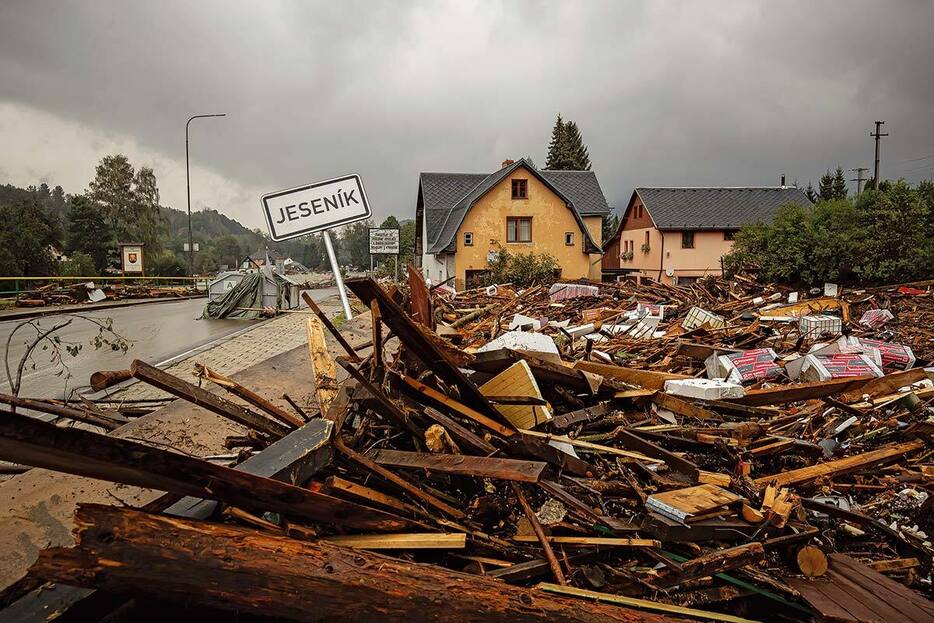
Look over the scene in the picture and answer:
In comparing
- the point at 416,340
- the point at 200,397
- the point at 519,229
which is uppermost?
the point at 519,229

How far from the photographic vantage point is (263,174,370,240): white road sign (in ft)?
19.4

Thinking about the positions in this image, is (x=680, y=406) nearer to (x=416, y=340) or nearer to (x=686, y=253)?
(x=416, y=340)

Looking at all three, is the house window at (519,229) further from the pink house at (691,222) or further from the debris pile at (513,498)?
the debris pile at (513,498)

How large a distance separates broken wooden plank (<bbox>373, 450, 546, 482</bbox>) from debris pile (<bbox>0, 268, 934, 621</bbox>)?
14 millimetres

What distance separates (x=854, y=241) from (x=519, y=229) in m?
17.5

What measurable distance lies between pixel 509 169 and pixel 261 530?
31079mm

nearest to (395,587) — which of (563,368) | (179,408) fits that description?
(563,368)

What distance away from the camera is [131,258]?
113 feet

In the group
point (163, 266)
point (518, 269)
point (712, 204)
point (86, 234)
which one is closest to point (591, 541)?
point (518, 269)

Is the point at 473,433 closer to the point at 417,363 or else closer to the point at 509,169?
the point at 417,363

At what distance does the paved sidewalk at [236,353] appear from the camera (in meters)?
7.77

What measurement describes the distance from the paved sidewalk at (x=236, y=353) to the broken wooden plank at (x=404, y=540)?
5.66 m

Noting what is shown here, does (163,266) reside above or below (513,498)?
above

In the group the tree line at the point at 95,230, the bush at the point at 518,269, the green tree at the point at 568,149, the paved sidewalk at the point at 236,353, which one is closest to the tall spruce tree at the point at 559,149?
the green tree at the point at 568,149
